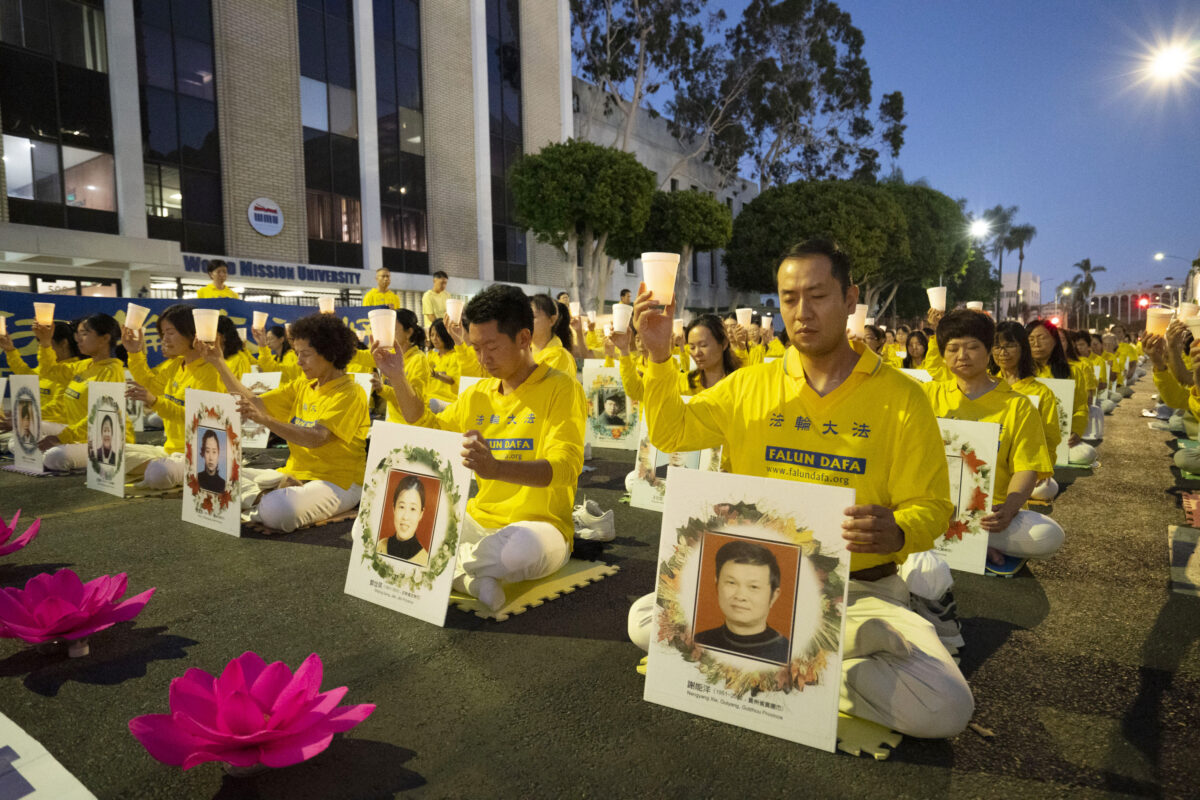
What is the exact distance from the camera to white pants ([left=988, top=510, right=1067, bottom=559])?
183 inches

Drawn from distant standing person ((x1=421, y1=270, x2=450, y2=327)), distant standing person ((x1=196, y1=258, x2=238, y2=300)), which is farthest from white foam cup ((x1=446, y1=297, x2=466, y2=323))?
distant standing person ((x1=421, y1=270, x2=450, y2=327))

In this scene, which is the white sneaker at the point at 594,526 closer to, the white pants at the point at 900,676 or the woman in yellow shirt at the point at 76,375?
the white pants at the point at 900,676

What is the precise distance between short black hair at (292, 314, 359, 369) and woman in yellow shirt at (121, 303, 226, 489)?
1.46m

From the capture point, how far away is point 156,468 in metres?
6.77

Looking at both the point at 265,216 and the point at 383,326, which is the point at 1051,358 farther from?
the point at 265,216

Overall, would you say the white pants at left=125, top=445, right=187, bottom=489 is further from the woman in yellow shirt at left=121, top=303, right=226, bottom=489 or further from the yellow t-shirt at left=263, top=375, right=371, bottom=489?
the yellow t-shirt at left=263, top=375, right=371, bottom=489

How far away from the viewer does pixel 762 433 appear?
298 cm

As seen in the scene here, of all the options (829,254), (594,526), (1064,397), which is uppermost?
(829,254)

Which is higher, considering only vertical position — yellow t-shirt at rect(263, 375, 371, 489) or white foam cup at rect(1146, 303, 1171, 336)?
white foam cup at rect(1146, 303, 1171, 336)

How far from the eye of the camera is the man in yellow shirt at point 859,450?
8.66ft

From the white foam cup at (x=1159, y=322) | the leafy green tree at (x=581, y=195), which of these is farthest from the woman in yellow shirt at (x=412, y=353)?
the leafy green tree at (x=581, y=195)

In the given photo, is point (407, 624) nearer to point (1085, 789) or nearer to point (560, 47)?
point (1085, 789)

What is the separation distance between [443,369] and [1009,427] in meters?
6.28

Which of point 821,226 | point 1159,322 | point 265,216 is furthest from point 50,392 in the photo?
point 821,226
